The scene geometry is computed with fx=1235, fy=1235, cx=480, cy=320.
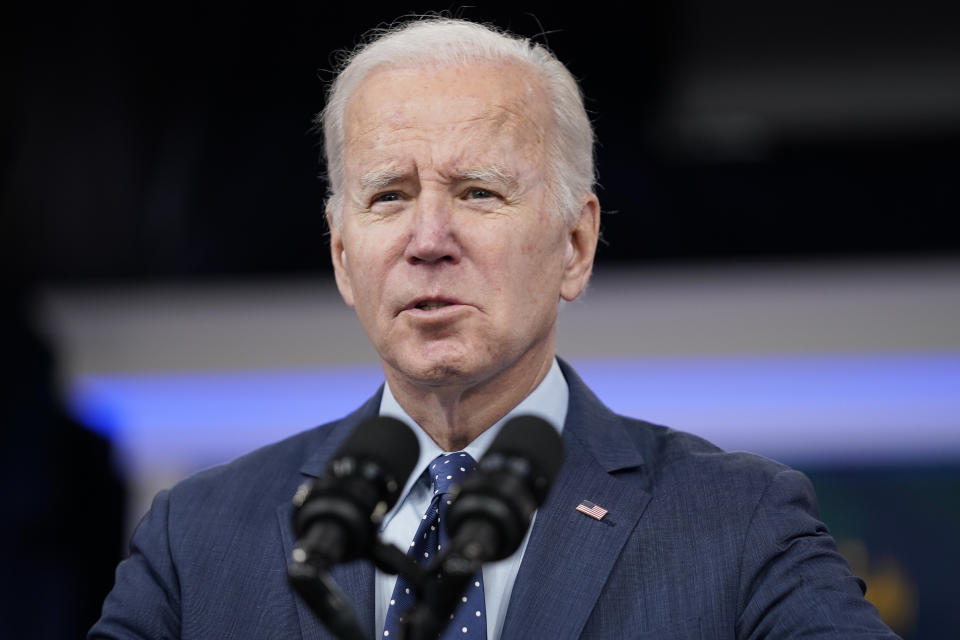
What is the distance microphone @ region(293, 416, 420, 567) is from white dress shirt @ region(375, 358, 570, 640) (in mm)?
437

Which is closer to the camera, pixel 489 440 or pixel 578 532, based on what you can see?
pixel 578 532

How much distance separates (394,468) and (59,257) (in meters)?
3.98

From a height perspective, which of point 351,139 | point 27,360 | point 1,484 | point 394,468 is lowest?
point 1,484

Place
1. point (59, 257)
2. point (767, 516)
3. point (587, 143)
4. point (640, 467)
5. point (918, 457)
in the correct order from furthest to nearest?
point (59, 257)
point (918, 457)
point (587, 143)
point (640, 467)
point (767, 516)

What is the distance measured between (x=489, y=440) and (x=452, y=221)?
1.28 feet

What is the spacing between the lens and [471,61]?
2.16 m

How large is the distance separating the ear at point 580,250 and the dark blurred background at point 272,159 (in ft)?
7.95

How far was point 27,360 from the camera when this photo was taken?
15.3ft

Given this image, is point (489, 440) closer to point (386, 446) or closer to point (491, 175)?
point (491, 175)

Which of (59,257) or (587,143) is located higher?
(587,143)

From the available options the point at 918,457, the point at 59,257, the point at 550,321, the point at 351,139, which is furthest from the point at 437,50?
the point at 59,257

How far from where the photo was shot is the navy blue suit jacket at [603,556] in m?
1.87

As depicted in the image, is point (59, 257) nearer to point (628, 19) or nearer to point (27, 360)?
point (27, 360)

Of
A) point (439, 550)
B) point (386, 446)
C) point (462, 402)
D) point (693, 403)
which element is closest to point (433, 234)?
point (462, 402)
